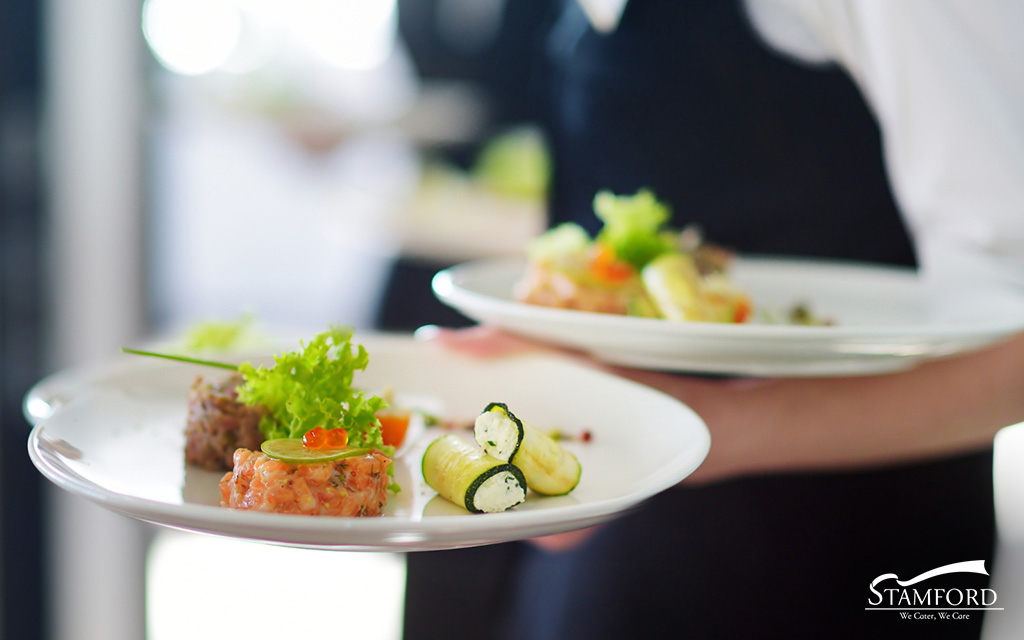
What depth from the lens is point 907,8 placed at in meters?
0.89

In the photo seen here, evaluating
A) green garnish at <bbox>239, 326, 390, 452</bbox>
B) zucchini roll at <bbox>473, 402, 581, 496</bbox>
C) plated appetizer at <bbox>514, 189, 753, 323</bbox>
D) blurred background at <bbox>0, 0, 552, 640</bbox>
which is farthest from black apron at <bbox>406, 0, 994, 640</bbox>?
blurred background at <bbox>0, 0, 552, 640</bbox>

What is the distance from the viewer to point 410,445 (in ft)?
2.74

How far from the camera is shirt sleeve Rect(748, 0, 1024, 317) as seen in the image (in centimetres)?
89

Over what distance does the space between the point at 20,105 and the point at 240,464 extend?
7.78 feet

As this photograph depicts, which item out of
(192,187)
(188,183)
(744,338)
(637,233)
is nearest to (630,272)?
(637,233)

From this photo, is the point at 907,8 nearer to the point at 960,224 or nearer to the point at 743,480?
the point at 960,224

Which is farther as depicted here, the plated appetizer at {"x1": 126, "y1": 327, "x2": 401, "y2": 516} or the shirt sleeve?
the shirt sleeve

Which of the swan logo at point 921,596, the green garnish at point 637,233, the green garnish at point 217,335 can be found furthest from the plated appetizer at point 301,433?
the swan logo at point 921,596

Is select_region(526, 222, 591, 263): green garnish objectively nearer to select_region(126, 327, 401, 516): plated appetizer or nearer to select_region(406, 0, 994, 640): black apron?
select_region(406, 0, 994, 640): black apron

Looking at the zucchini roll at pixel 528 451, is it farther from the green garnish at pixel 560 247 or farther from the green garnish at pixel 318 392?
the green garnish at pixel 560 247

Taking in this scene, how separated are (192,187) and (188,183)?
270 millimetres

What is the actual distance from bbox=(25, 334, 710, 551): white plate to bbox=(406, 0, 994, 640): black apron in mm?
Result: 467

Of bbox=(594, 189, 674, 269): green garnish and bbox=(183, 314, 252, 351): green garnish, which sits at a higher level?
bbox=(594, 189, 674, 269): green garnish

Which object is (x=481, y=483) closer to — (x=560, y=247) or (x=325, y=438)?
(x=325, y=438)
